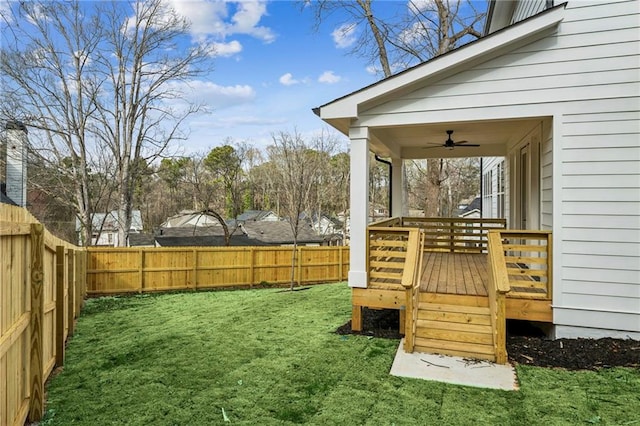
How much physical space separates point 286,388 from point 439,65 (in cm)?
435

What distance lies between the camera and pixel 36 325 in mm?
3227

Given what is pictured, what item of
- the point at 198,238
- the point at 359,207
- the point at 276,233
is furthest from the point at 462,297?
the point at 276,233

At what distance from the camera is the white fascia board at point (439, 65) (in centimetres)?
470

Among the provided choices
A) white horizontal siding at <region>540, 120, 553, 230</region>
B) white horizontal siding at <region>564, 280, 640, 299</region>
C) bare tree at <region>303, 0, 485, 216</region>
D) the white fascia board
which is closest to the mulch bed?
white horizontal siding at <region>564, 280, 640, 299</region>

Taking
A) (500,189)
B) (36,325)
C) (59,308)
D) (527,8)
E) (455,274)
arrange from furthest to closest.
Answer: (500,189)
(527,8)
(455,274)
(59,308)
(36,325)

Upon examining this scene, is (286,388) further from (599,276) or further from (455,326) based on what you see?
(599,276)

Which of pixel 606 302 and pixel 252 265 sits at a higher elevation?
pixel 606 302

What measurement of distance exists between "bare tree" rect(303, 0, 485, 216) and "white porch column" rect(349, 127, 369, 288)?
10000mm

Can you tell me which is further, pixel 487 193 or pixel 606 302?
pixel 487 193

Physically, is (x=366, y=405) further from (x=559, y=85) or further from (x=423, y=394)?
(x=559, y=85)

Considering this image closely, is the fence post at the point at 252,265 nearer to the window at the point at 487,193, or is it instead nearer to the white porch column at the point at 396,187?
the white porch column at the point at 396,187

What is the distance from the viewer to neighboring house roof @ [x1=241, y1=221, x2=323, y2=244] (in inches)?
1056

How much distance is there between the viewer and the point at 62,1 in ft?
51.3

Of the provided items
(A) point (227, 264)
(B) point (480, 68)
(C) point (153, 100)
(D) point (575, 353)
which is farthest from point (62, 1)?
(D) point (575, 353)
